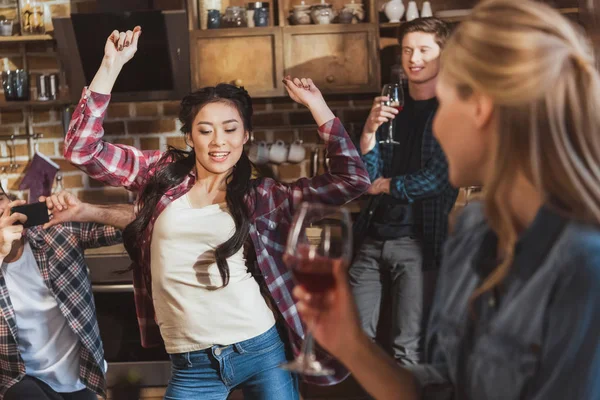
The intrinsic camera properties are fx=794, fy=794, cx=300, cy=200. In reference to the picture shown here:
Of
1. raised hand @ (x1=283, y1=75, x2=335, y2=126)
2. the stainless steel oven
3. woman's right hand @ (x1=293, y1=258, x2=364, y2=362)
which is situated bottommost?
the stainless steel oven

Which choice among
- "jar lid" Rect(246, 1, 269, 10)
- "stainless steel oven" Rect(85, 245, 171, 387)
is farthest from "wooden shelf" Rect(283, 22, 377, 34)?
"stainless steel oven" Rect(85, 245, 171, 387)

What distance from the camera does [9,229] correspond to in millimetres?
2404

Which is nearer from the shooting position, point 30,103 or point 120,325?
point 120,325

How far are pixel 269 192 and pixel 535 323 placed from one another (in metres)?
1.47

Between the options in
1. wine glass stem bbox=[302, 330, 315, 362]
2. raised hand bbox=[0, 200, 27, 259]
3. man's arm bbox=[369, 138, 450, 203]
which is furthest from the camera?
man's arm bbox=[369, 138, 450, 203]

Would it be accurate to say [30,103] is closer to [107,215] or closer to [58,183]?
[58,183]

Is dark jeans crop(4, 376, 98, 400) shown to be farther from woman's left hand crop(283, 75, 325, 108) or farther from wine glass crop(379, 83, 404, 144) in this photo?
wine glass crop(379, 83, 404, 144)

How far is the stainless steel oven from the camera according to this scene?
363 centimetres

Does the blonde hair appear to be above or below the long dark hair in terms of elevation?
above

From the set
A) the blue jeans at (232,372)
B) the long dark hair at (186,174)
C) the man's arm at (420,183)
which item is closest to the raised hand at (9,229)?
the long dark hair at (186,174)

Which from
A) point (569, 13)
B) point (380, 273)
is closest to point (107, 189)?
point (380, 273)

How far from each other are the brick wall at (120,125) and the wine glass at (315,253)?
2978 millimetres

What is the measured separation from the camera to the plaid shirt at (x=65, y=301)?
8.25ft

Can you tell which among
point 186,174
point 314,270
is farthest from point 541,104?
point 186,174
